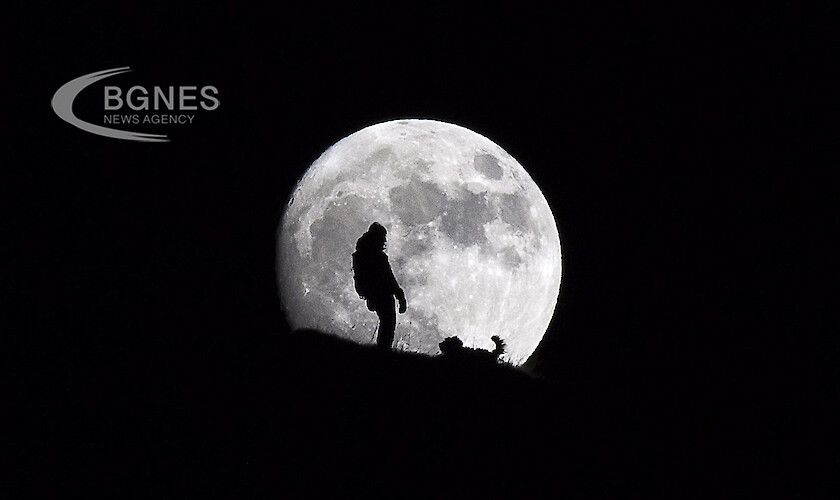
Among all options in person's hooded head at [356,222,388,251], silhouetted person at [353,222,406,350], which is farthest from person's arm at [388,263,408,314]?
person's hooded head at [356,222,388,251]

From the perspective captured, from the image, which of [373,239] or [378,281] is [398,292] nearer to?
[378,281]

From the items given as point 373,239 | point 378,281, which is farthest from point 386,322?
point 373,239

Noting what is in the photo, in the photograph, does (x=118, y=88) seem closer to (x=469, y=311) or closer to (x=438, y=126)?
(x=438, y=126)

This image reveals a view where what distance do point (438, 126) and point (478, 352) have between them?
232 cm

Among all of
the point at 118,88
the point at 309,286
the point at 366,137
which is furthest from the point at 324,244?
the point at 118,88

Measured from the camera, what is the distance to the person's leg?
4.45 meters

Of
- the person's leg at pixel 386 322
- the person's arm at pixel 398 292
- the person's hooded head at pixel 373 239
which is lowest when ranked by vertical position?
the person's leg at pixel 386 322

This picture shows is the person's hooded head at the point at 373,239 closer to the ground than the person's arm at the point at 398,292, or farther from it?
farther from it

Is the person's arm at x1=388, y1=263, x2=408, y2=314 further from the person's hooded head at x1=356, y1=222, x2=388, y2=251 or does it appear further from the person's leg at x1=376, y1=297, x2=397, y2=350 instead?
the person's hooded head at x1=356, y1=222, x2=388, y2=251

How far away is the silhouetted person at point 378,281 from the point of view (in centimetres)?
440

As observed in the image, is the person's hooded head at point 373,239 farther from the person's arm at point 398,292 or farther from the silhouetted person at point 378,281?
the person's arm at point 398,292

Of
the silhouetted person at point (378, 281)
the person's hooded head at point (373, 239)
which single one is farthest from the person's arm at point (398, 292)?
the person's hooded head at point (373, 239)

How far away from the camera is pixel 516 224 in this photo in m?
4.95

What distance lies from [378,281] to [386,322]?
15.1 inches
